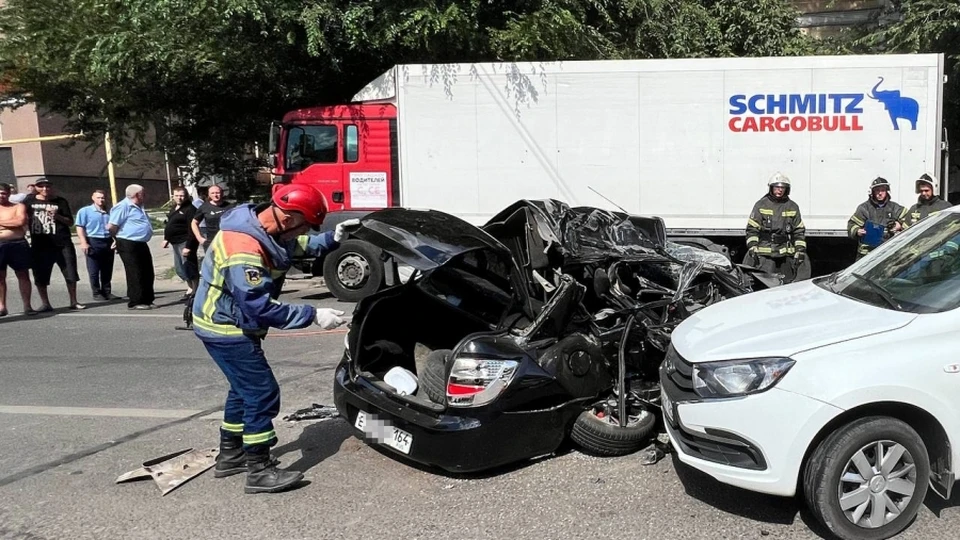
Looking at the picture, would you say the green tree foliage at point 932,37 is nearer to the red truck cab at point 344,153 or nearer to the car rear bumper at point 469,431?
the red truck cab at point 344,153

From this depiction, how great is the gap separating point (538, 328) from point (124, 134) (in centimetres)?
1489

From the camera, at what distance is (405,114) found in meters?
11.0

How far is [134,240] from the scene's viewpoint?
9750 millimetres

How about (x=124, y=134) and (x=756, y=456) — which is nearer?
(x=756, y=456)

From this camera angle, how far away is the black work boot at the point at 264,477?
3.95m

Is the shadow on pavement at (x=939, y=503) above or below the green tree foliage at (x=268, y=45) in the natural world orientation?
below

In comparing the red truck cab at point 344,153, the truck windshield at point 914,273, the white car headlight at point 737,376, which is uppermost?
the red truck cab at point 344,153

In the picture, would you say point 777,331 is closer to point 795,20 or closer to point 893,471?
point 893,471

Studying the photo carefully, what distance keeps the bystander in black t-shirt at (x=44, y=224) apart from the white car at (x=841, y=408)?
8.91 metres

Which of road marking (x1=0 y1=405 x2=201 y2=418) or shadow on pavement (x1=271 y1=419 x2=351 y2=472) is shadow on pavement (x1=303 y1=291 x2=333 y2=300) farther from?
shadow on pavement (x1=271 y1=419 x2=351 y2=472)

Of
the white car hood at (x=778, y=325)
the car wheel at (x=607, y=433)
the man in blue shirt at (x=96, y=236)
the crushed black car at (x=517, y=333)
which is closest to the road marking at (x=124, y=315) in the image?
the man in blue shirt at (x=96, y=236)

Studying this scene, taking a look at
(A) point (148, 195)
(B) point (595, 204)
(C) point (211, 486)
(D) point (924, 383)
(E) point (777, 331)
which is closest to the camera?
(D) point (924, 383)

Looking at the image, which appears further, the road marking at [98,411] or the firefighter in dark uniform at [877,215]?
the firefighter in dark uniform at [877,215]

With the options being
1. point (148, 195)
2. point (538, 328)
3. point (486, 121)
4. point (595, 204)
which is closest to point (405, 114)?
point (486, 121)
